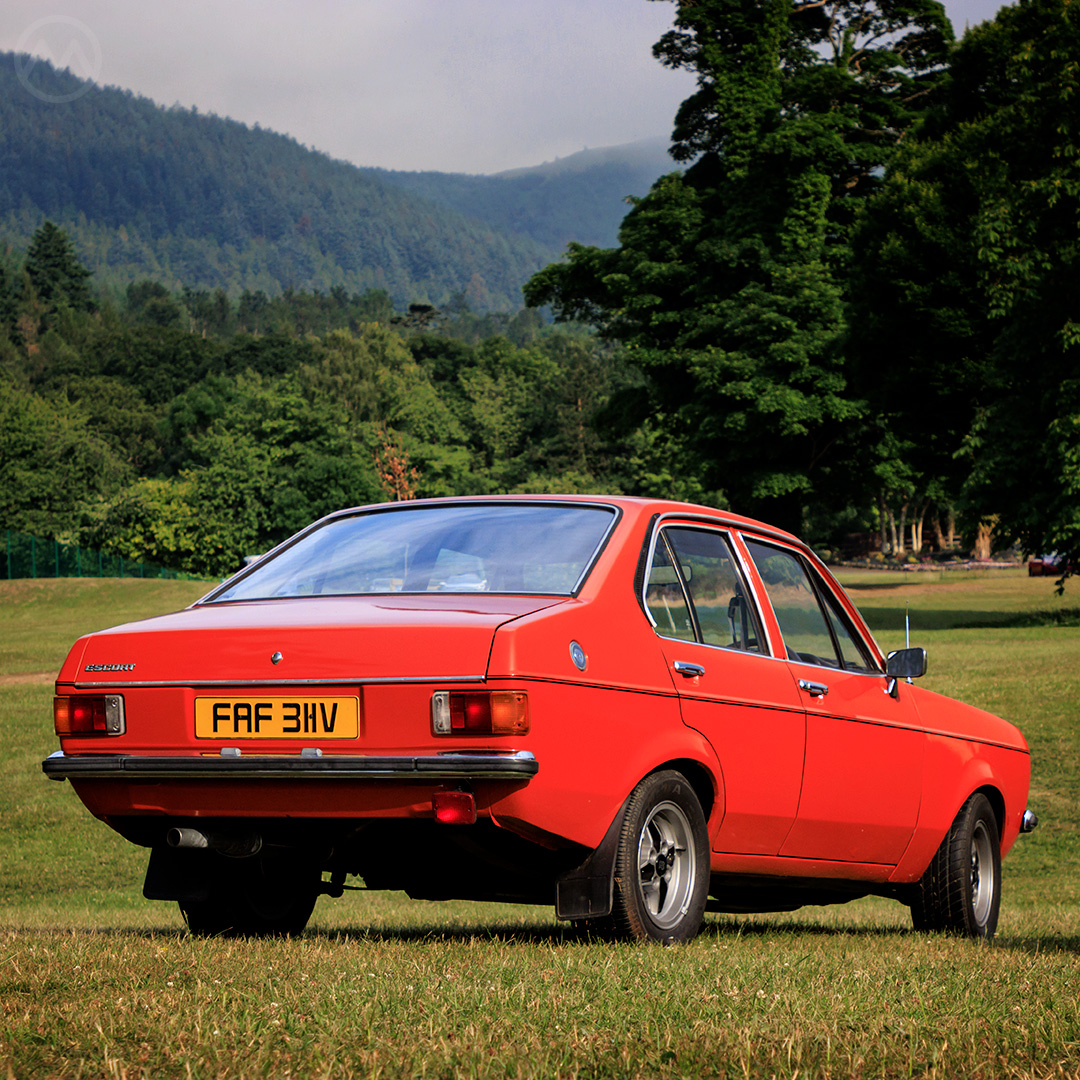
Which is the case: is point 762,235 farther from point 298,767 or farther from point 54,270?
point 54,270

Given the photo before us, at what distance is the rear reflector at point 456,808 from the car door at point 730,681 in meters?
1.02

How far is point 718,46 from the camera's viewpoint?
4134cm

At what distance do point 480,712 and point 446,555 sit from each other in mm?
1141

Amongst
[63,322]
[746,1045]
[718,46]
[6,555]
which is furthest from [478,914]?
[63,322]

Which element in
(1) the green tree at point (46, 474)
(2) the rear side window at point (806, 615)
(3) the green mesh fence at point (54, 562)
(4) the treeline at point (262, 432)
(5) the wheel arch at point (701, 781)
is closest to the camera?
(5) the wheel arch at point (701, 781)

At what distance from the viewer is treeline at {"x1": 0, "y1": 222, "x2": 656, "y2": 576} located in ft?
267

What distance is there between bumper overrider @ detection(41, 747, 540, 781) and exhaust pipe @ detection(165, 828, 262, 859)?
0.88ft

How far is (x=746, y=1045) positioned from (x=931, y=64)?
45.1 m

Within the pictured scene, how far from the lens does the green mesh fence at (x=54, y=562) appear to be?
219ft

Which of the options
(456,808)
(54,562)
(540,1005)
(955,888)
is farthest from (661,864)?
(54,562)

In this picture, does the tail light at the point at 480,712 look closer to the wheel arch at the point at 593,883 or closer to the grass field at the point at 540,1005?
the wheel arch at the point at 593,883

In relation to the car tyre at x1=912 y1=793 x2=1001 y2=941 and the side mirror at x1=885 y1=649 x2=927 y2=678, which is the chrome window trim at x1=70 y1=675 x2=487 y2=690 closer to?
the side mirror at x1=885 y1=649 x2=927 y2=678

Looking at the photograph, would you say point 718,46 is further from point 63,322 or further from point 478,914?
point 63,322

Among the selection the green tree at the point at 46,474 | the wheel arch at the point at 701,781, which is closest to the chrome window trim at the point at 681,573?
the wheel arch at the point at 701,781
